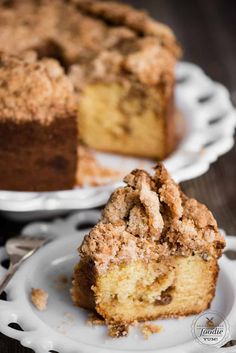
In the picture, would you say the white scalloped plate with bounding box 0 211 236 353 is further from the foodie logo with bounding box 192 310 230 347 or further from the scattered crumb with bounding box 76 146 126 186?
the scattered crumb with bounding box 76 146 126 186

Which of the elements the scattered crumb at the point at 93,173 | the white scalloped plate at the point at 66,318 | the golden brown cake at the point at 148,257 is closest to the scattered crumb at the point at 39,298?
the white scalloped plate at the point at 66,318

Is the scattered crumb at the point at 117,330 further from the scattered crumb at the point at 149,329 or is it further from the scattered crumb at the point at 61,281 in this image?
the scattered crumb at the point at 61,281

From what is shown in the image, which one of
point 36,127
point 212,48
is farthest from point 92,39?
point 212,48

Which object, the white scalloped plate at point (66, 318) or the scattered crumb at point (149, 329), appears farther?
the scattered crumb at point (149, 329)

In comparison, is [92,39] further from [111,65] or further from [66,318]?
[66,318]

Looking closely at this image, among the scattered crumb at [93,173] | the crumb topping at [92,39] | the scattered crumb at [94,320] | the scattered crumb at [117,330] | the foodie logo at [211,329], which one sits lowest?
the scattered crumb at [93,173]
